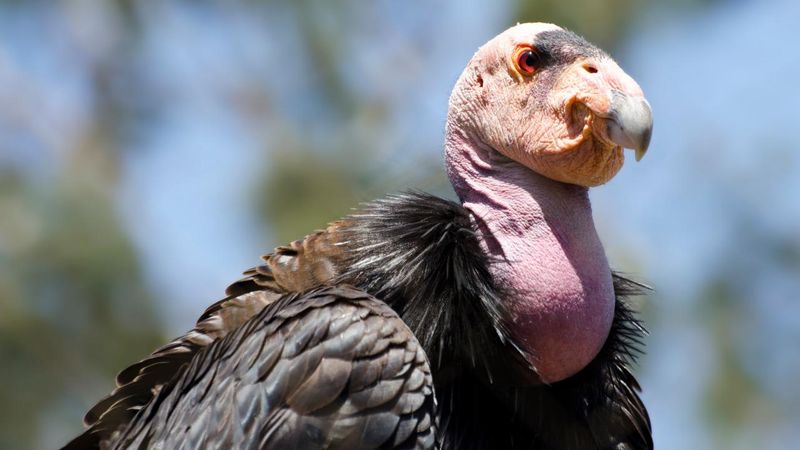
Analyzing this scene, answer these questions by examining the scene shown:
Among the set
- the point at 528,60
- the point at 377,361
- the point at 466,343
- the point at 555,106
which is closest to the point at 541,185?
the point at 555,106

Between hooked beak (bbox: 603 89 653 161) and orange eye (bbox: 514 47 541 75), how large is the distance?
1.29 feet

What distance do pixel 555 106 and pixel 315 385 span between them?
1271mm

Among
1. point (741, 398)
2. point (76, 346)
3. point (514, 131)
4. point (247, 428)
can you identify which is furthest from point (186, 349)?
point (741, 398)

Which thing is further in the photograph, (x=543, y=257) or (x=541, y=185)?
(x=541, y=185)

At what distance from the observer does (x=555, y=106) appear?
4516 mm

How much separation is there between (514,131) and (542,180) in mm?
196

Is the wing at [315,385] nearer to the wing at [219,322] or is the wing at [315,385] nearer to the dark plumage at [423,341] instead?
the dark plumage at [423,341]

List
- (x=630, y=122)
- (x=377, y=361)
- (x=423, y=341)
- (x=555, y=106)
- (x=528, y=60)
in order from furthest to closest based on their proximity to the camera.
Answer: (x=528, y=60)
(x=555, y=106)
(x=423, y=341)
(x=630, y=122)
(x=377, y=361)

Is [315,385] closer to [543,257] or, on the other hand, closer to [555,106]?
[543,257]

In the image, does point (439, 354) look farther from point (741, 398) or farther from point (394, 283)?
point (741, 398)

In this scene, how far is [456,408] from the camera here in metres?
4.35

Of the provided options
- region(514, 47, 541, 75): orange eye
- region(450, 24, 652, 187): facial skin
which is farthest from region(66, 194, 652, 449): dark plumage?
region(514, 47, 541, 75): orange eye

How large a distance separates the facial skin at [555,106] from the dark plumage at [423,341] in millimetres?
17

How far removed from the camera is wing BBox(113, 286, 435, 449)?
4.02 meters
